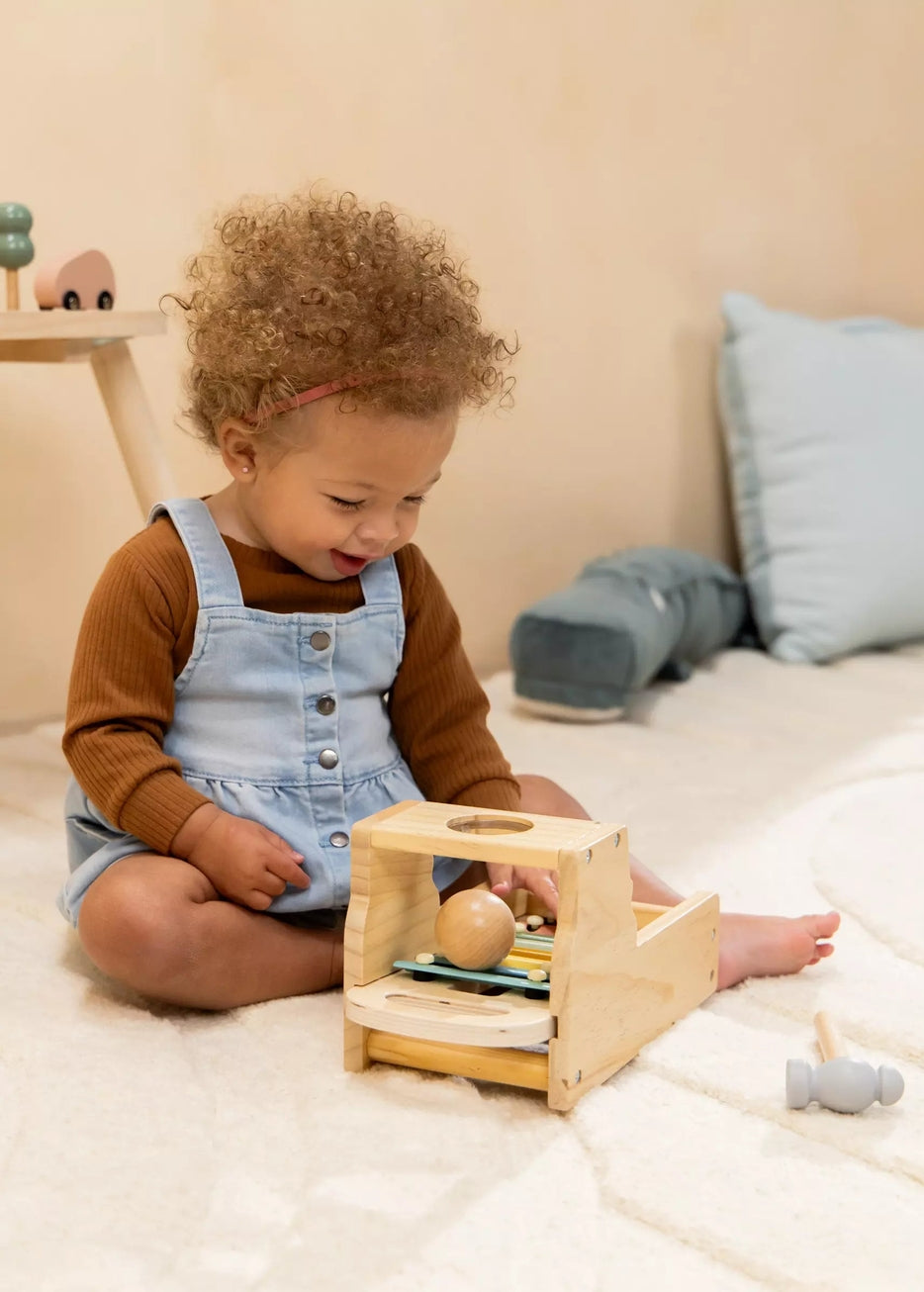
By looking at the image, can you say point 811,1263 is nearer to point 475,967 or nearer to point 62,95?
point 475,967

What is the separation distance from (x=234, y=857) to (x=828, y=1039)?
0.36m

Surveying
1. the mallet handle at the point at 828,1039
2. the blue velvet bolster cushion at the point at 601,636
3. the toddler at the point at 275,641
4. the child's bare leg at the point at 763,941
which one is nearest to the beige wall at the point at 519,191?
the blue velvet bolster cushion at the point at 601,636

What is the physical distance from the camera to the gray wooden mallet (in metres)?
0.72

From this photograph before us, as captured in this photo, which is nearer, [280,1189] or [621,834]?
[280,1189]

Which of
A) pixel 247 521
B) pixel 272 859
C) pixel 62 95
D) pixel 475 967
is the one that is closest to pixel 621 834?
pixel 475 967

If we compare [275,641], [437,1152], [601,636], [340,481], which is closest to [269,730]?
[275,641]

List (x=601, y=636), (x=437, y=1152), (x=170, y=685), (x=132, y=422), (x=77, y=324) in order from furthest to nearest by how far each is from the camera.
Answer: (x=601, y=636)
(x=132, y=422)
(x=77, y=324)
(x=170, y=685)
(x=437, y=1152)

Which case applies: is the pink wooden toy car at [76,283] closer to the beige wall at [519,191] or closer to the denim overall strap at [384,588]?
the beige wall at [519,191]

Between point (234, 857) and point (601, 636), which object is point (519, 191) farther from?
point (234, 857)

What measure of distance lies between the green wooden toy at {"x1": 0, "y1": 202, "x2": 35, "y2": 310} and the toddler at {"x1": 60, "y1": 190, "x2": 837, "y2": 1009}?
0.33 m

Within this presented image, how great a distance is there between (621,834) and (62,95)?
3.49 ft

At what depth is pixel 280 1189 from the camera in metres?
0.65

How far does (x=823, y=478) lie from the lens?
189cm

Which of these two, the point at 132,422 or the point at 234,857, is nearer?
the point at 234,857
